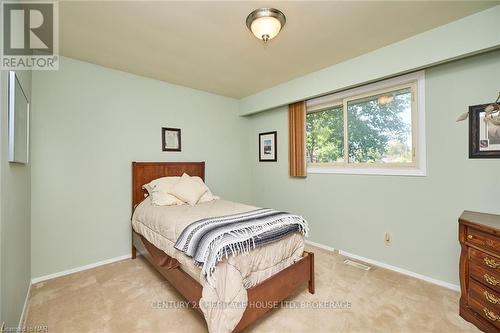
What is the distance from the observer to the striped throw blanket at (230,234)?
5.01 feet

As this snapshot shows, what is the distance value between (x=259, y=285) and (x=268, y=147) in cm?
274

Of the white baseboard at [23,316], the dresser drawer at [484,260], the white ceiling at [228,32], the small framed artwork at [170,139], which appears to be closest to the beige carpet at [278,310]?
the white baseboard at [23,316]

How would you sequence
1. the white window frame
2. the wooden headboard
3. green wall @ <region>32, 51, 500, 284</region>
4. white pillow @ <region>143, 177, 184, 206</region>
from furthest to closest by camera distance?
1. the wooden headboard
2. white pillow @ <region>143, 177, 184, 206</region>
3. the white window frame
4. green wall @ <region>32, 51, 500, 284</region>

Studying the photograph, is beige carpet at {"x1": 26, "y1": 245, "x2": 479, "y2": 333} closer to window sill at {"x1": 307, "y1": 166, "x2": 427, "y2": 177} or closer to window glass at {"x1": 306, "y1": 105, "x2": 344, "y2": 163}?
window sill at {"x1": 307, "y1": 166, "x2": 427, "y2": 177}

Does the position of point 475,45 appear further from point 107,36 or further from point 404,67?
point 107,36

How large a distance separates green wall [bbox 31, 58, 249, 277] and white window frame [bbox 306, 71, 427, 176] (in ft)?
7.55

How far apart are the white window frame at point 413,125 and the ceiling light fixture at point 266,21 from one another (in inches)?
60.8

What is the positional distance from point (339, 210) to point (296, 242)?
4.34 feet

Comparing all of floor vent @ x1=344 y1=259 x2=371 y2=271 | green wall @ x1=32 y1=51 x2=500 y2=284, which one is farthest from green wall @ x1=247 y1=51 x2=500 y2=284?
floor vent @ x1=344 y1=259 x2=371 y2=271

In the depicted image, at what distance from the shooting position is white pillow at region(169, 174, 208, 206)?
9.33 ft

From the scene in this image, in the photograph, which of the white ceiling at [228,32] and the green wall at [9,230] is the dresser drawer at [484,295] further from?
the green wall at [9,230]

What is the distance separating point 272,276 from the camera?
180 centimetres

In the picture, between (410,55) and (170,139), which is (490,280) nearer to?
(410,55)

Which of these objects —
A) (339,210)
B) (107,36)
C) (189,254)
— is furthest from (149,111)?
(339,210)
